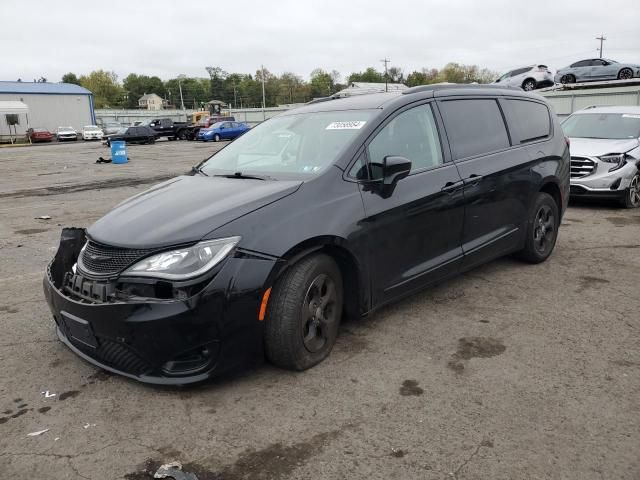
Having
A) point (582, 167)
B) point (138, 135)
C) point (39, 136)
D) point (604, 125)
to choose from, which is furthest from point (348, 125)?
point (39, 136)

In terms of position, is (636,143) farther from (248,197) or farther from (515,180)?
(248,197)

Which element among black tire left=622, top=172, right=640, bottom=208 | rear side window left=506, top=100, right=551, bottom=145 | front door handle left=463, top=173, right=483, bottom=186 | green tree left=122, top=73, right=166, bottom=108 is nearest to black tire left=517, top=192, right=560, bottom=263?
rear side window left=506, top=100, right=551, bottom=145

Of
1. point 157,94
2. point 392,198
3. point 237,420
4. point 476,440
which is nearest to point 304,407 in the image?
point 237,420

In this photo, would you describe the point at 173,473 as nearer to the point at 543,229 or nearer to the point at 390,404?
the point at 390,404

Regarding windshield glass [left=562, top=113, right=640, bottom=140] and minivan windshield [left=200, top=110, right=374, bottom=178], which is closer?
minivan windshield [left=200, top=110, right=374, bottom=178]

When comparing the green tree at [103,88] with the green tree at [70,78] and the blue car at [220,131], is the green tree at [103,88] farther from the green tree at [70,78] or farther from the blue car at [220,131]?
the blue car at [220,131]

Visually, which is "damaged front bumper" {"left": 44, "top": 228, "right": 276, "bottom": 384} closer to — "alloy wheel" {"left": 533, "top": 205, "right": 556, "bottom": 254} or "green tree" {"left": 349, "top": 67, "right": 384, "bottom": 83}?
"alloy wheel" {"left": 533, "top": 205, "right": 556, "bottom": 254}

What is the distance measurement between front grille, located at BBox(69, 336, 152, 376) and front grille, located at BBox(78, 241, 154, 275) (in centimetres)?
41

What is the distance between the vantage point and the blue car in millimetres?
38781

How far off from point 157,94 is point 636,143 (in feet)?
480

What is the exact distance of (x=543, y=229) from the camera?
222 inches

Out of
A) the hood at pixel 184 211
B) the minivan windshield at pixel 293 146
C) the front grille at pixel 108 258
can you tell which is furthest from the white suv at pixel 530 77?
the front grille at pixel 108 258

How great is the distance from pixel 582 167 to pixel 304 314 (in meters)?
7.20

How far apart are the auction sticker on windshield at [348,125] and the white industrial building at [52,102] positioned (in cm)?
5962
